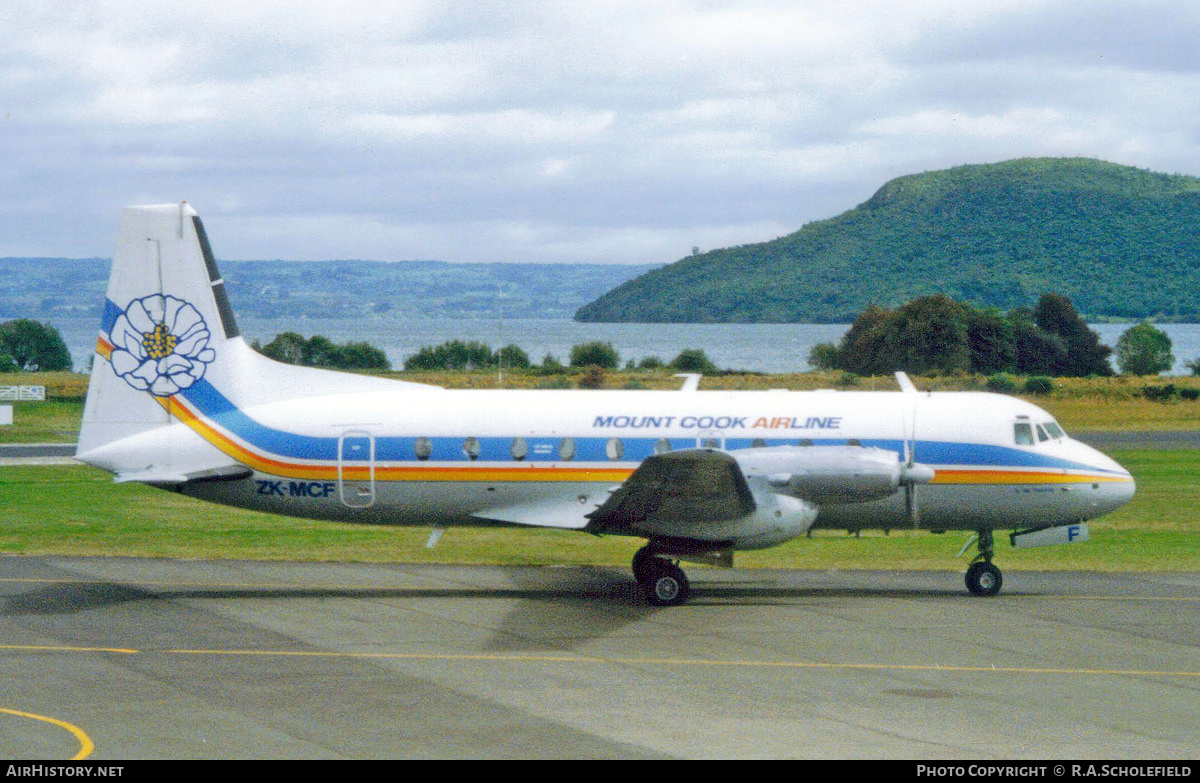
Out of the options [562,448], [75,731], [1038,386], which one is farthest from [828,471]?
[1038,386]

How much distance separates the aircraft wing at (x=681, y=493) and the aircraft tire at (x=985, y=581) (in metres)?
4.86

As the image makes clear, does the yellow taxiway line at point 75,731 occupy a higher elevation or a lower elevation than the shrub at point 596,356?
lower

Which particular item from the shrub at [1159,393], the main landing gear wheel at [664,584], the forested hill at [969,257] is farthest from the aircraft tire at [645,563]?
the forested hill at [969,257]

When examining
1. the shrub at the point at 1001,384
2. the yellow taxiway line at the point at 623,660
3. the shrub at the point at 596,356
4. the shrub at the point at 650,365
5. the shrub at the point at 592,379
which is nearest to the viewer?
the yellow taxiway line at the point at 623,660

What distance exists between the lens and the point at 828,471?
19.6 m

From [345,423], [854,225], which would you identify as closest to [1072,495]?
[345,423]

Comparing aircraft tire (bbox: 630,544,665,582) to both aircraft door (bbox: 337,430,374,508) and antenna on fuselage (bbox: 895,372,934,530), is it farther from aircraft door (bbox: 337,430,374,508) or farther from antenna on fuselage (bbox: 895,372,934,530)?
aircraft door (bbox: 337,430,374,508)

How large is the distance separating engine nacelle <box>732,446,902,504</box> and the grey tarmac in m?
1.95

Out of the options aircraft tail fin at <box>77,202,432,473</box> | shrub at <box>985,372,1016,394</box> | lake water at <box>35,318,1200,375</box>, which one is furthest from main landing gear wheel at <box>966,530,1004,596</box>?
lake water at <box>35,318,1200,375</box>

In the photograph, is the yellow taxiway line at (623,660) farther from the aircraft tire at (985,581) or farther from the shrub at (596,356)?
the shrub at (596,356)

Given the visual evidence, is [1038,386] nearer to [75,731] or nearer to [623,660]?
[623,660]

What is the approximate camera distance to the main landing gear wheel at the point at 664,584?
2112 cm

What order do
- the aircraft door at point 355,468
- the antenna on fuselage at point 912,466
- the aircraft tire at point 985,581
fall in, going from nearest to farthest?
the antenna on fuselage at point 912,466, the aircraft door at point 355,468, the aircraft tire at point 985,581

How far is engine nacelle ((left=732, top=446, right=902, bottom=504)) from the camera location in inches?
769
